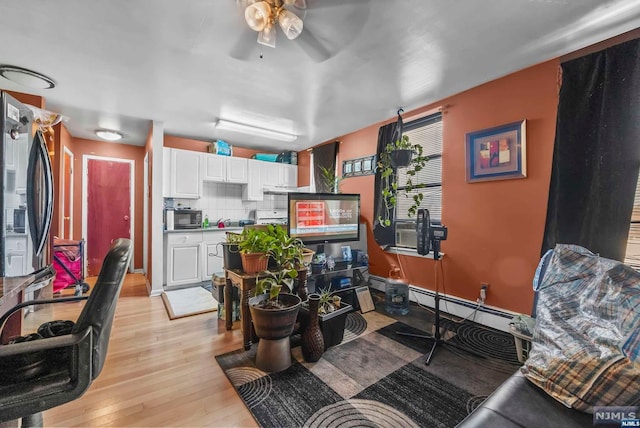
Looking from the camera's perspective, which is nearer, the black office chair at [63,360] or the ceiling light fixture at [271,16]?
the black office chair at [63,360]

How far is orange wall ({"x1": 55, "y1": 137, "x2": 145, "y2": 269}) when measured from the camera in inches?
175

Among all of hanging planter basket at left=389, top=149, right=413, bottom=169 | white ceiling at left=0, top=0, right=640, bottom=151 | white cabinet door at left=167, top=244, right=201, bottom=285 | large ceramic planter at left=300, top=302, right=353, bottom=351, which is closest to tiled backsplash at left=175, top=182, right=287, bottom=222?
white cabinet door at left=167, top=244, right=201, bottom=285

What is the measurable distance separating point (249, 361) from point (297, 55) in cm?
253

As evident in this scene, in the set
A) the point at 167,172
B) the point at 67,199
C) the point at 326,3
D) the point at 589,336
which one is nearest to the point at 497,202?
the point at 589,336

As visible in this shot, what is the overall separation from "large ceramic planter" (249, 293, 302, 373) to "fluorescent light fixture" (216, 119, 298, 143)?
8.97ft

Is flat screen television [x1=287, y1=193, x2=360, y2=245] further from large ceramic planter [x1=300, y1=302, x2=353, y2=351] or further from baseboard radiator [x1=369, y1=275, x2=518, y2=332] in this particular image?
baseboard radiator [x1=369, y1=275, x2=518, y2=332]

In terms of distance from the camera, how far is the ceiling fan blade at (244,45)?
1.90 metres

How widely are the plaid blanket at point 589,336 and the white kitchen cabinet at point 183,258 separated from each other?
4.15 m

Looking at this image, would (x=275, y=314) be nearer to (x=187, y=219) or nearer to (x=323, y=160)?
(x=187, y=219)

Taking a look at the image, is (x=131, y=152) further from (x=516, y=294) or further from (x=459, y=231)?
(x=516, y=294)

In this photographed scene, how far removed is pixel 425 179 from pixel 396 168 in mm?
394

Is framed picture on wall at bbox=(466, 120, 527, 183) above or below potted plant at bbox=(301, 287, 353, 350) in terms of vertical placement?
above

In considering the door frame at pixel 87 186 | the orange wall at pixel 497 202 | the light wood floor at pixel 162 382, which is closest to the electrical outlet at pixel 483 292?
the orange wall at pixel 497 202

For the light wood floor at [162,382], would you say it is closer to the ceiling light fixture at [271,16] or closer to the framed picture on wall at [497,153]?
the ceiling light fixture at [271,16]
